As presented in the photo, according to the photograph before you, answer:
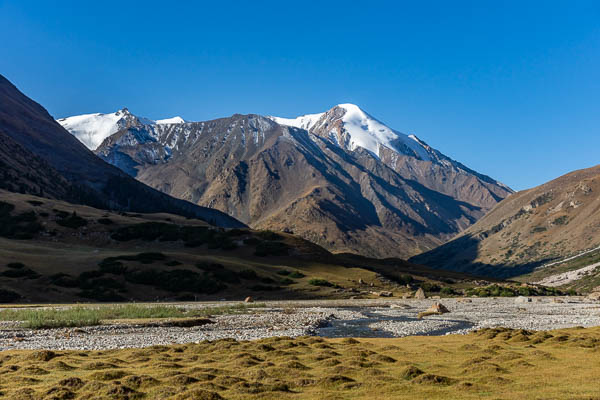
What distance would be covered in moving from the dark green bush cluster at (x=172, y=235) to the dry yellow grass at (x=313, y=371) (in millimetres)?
93661

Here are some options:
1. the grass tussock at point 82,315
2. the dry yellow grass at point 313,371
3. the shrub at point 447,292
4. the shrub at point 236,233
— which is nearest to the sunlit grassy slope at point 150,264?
the shrub at point 236,233

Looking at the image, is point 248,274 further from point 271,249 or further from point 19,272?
point 19,272

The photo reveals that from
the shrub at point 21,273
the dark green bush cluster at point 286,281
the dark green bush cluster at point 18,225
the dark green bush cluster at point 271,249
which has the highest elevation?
the dark green bush cluster at point 18,225

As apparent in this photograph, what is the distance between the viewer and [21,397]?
1661 centimetres

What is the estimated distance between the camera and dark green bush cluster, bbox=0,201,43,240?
111 metres

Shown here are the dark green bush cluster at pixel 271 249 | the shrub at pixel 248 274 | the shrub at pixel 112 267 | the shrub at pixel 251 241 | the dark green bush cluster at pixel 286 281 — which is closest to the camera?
the shrub at pixel 112 267

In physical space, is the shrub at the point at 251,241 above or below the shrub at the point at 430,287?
above

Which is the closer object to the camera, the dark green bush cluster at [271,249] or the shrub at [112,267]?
the shrub at [112,267]

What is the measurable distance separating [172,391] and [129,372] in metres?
4.68

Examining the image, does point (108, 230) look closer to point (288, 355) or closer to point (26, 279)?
point (26, 279)

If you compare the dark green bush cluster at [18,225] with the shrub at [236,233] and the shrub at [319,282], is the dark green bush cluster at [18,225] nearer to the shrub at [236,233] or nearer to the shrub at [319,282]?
the shrub at [236,233]

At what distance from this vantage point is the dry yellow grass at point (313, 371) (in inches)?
675

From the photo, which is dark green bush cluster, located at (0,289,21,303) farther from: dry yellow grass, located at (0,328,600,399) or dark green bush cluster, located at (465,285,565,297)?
dark green bush cluster, located at (465,285,565,297)

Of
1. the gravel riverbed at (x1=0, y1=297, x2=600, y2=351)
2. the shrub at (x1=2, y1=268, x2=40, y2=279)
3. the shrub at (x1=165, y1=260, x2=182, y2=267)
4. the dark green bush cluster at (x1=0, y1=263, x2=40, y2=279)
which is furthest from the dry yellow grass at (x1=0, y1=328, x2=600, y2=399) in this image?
the shrub at (x1=165, y1=260, x2=182, y2=267)
